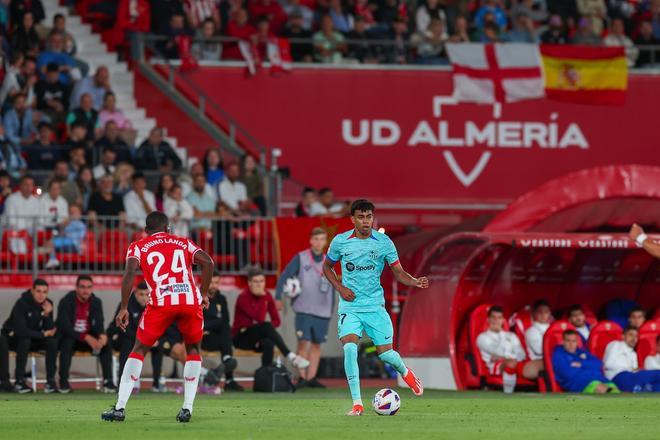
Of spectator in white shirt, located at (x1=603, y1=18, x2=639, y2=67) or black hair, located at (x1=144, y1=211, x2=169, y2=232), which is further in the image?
spectator in white shirt, located at (x1=603, y1=18, x2=639, y2=67)

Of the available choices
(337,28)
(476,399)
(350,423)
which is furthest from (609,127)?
(350,423)

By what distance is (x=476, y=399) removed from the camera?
17.7 metres

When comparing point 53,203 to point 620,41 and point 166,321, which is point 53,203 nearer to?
point 166,321

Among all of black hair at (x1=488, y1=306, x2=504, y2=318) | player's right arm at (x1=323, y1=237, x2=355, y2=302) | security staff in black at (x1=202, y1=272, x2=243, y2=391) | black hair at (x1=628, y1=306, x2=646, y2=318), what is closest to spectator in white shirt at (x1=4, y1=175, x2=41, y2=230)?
security staff in black at (x1=202, y1=272, x2=243, y2=391)

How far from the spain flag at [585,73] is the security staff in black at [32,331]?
13424 mm

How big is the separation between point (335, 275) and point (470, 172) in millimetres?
17239

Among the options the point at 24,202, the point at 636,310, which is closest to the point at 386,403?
the point at 636,310

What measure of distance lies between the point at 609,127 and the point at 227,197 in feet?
32.5

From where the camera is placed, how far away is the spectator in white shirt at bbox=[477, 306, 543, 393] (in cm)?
2011

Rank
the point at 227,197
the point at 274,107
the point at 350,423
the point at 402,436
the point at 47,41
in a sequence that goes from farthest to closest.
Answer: the point at 274,107 < the point at 47,41 < the point at 227,197 < the point at 350,423 < the point at 402,436

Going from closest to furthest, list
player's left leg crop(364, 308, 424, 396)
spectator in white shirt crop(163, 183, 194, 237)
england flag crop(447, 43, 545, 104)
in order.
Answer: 1. player's left leg crop(364, 308, 424, 396)
2. spectator in white shirt crop(163, 183, 194, 237)
3. england flag crop(447, 43, 545, 104)

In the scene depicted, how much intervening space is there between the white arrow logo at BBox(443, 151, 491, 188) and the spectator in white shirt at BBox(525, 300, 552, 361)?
10138mm

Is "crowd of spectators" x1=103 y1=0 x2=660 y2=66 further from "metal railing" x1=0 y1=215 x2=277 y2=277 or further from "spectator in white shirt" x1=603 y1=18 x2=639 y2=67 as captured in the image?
"metal railing" x1=0 y1=215 x2=277 y2=277

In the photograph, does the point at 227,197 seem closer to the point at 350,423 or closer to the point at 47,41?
the point at 47,41
